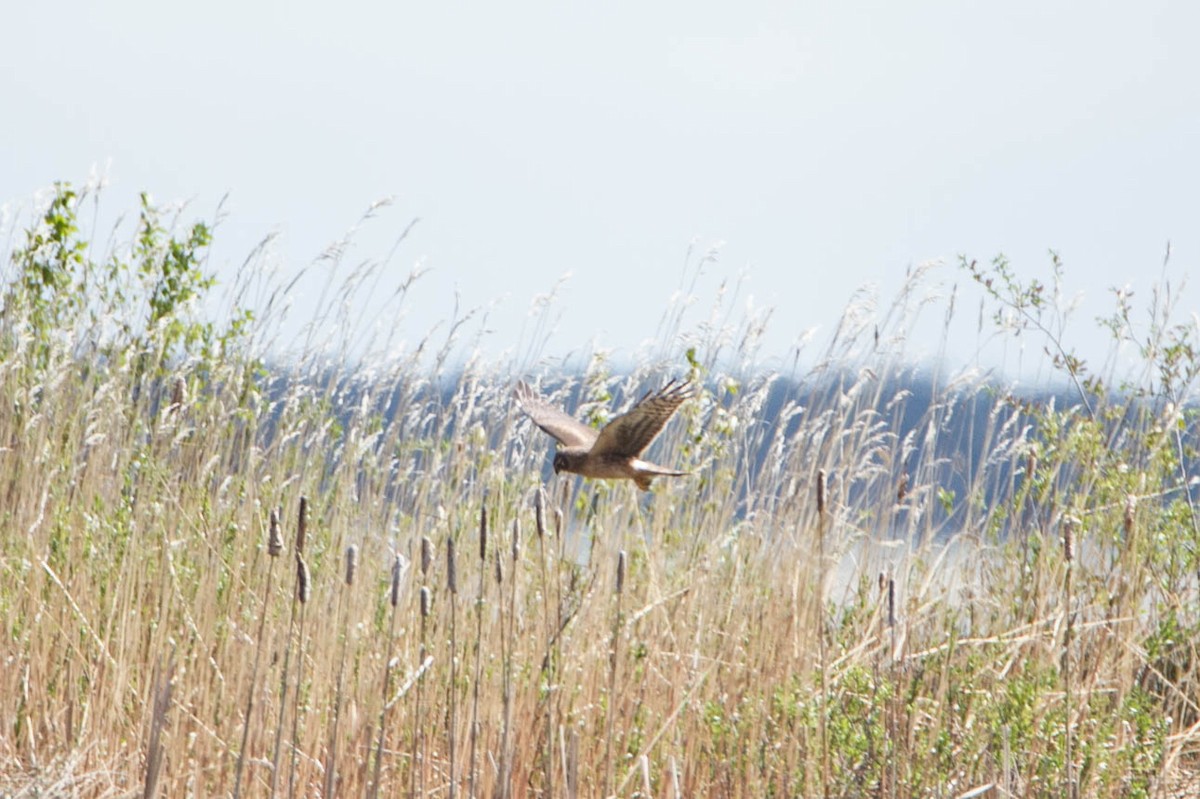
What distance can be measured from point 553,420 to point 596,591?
431 mm

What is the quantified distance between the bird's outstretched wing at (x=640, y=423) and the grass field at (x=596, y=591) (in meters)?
0.26

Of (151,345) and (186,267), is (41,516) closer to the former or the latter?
(151,345)

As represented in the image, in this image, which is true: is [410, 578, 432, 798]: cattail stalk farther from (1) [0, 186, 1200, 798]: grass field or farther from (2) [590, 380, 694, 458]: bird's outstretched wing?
(2) [590, 380, 694, 458]: bird's outstretched wing

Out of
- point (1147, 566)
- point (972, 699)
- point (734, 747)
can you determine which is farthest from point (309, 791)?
point (1147, 566)

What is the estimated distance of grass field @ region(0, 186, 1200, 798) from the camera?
2.79m

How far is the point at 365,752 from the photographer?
9.33ft

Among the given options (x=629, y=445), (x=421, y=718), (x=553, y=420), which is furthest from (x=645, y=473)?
(x=421, y=718)

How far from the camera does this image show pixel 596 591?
324cm

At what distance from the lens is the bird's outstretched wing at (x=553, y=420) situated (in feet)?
10.4

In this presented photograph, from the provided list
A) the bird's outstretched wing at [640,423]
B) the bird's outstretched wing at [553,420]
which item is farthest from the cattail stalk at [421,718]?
the bird's outstretched wing at [553,420]

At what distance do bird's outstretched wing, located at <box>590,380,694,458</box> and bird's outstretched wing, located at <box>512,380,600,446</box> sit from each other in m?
0.30

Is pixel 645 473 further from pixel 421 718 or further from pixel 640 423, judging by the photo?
pixel 421 718

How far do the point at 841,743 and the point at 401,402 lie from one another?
1.62 meters

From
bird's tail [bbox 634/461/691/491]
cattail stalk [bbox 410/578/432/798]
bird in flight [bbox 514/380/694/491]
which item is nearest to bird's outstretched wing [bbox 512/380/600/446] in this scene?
bird in flight [bbox 514/380/694/491]
